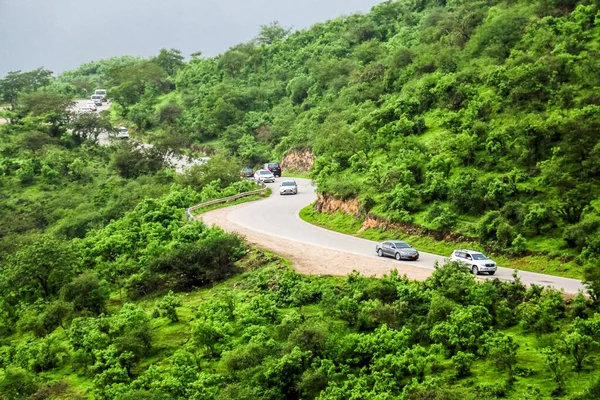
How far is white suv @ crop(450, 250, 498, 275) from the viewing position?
3137 centimetres

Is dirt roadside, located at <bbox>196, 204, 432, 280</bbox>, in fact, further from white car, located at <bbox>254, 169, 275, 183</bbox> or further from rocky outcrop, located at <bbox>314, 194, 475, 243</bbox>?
white car, located at <bbox>254, 169, 275, 183</bbox>

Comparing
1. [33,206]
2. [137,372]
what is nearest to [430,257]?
[137,372]

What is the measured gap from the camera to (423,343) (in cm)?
2391

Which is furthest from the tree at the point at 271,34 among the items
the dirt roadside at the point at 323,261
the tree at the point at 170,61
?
the dirt roadside at the point at 323,261

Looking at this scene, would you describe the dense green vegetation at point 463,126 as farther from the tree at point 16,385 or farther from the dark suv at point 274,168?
the tree at point 16,385

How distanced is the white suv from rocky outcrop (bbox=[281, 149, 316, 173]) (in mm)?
36703

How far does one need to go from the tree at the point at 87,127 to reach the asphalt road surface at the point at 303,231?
96.0 ft

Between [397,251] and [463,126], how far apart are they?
14068mm

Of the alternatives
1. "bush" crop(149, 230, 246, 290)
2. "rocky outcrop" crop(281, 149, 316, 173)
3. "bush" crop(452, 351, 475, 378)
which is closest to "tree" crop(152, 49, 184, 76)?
"rocky outcrop" crop(281, 149, 316, 173)

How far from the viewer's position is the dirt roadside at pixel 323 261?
31.9m

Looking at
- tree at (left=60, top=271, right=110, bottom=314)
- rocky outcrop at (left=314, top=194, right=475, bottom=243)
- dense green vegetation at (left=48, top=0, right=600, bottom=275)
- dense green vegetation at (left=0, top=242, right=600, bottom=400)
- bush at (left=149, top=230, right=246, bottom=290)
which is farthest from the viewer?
rocky outcrop at (left=314, top=194, right=475, bottom=243)

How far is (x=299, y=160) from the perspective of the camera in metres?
71.6

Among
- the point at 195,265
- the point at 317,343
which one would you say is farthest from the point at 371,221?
the point at 317,343

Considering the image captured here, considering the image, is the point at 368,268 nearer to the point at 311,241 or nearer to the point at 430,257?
the point at 430,257
